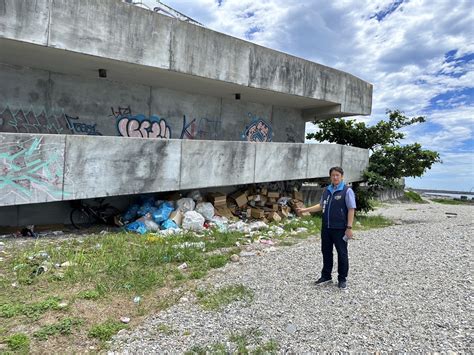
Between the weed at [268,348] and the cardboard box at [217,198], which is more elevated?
the cardboard box at [217,198]

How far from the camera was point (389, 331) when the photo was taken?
3555 mm

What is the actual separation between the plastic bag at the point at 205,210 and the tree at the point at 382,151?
672 cm

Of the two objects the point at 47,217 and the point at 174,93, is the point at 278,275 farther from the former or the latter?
the point at 174,93

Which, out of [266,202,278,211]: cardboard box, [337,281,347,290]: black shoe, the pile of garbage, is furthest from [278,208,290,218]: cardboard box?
[337,281,347,290]: black shoe

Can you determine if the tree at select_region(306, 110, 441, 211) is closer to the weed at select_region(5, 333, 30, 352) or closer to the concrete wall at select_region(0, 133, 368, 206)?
the concrete wall at select_region(0, 133, 368, 206)

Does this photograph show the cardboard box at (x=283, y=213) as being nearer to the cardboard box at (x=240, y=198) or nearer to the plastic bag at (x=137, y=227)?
the cardboard box at (x=240, y=198)

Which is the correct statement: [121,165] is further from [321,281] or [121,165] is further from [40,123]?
[321,281]

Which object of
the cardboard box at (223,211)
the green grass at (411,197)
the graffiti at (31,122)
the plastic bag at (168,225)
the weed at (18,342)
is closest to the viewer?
the weed at (18,342)

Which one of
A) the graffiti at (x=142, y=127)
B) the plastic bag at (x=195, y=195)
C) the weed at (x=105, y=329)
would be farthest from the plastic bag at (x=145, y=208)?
the weed at (x=105, y=329)

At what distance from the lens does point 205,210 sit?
9219 millimetres

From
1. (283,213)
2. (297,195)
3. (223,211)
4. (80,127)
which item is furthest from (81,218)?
(297,195)

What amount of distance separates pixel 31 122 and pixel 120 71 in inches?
95.9

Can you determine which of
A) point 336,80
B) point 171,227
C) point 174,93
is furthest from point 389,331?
point 336,80

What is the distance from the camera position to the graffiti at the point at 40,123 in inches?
310
